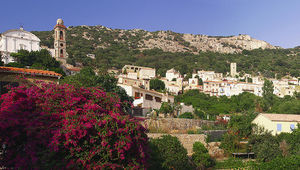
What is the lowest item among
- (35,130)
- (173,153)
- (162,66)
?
(173,153)

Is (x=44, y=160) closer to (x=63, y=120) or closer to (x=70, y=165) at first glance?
(x=70, y=165)

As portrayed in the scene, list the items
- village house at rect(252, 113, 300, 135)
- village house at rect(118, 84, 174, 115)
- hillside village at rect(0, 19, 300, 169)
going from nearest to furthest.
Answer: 1. hillside village at rect(0, 19, 300, 169)
2. village house at rect(252, 113, 300, 135)
3. village house at rect(118, 84, 174, 115)

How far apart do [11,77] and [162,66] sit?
263 ft

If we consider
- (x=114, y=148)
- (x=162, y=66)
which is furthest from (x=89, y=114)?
(x=162, y=66)

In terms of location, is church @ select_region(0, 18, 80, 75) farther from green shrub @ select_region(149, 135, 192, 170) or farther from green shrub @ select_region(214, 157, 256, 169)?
green shrub @ select_region(214, 157, 256, 169)

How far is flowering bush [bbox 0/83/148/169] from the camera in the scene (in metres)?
6.23

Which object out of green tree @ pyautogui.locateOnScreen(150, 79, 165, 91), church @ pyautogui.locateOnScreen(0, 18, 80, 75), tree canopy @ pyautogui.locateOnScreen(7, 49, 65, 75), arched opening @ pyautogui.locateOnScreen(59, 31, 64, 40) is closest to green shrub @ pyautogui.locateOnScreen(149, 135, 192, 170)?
tree canopy @ pyautogui.locateOnScreen(7, 49, 65, 75)

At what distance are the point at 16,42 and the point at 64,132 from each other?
158 feet

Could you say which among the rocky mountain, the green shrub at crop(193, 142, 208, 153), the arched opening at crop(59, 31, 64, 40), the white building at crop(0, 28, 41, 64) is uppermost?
the rocky mountain

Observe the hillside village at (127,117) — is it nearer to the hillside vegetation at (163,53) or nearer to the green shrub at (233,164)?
the green shrub at (233,164)

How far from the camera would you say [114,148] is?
24.2 feet

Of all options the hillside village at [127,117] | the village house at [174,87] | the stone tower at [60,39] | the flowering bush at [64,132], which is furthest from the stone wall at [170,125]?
the village house at [174,87]

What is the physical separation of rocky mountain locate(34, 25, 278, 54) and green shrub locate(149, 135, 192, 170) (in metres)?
93.9

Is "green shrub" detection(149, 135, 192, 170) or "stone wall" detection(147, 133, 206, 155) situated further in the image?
"stone wall" detection(147, 133, 206, 155)
